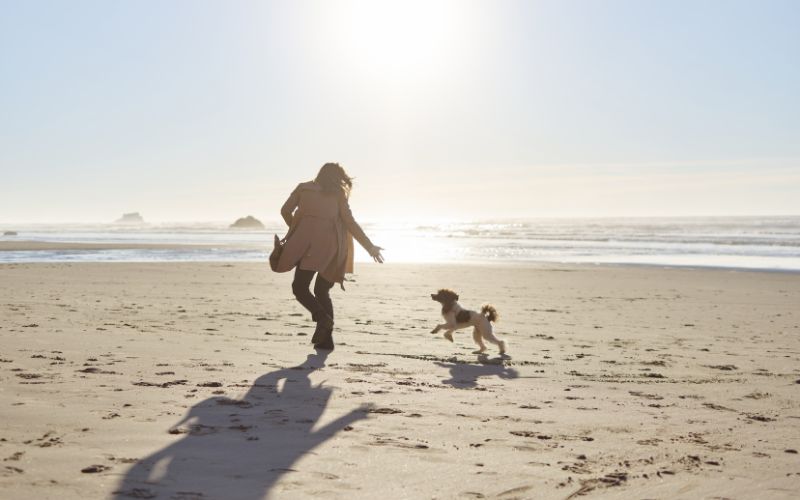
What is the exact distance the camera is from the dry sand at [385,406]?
3604mm

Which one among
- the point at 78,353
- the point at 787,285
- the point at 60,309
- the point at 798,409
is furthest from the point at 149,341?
the point at 787,285

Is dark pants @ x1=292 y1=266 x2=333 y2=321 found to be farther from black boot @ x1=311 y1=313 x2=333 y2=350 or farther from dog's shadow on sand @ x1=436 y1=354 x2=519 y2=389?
dog's shadow on sand @ x1=436 y1=354 x2=519 y2=389

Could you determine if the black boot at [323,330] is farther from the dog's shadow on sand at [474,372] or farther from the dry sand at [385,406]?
the dog's shadow on sand at [474,372]

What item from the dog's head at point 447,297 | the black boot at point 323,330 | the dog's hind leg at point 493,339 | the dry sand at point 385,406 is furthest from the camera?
the dog's head at point 447,297

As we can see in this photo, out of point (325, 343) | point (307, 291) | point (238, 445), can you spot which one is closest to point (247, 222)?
point (307, 291)

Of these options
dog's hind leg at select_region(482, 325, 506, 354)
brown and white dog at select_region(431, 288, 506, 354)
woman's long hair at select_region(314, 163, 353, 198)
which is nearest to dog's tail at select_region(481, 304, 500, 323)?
brown and white dog at select_region(431, 288, 506, 354)

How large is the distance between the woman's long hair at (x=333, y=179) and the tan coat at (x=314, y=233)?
61mm

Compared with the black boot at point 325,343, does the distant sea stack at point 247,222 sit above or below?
above

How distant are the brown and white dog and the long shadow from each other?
9.15 ft

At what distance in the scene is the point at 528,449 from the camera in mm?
4207

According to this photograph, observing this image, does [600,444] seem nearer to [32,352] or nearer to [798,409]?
[798,409]

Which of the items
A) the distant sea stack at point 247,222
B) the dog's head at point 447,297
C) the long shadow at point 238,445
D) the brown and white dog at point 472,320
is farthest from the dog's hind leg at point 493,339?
the distant sea stack at point 247,222

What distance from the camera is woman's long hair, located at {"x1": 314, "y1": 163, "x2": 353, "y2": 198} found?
7660 mm

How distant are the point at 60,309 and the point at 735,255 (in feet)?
95.8
